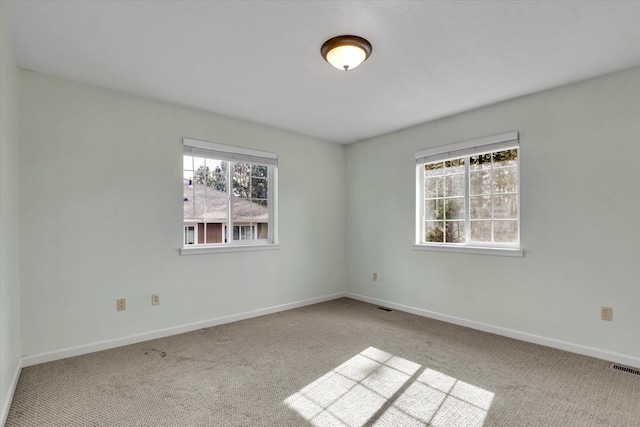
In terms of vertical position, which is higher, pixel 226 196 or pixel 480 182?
pixel 480 182

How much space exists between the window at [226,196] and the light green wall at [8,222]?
1360 mm

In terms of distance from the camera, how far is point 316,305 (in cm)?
466

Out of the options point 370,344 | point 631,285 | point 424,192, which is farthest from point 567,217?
point 370,344

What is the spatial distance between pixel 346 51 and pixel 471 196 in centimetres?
232

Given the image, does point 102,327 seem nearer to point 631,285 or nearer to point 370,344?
point 370,344

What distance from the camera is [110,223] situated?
122 inches

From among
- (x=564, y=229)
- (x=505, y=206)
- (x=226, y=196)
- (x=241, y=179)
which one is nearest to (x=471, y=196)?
(x=505, y=206)

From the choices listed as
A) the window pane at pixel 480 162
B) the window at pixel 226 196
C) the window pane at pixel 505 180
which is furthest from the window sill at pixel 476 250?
the window at pixel 226 196

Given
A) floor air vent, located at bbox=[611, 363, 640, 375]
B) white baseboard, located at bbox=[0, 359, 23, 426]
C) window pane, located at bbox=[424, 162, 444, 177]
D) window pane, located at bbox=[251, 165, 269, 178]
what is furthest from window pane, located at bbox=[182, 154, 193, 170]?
floor air vent, located at bbox=[611, 363, 640, 375]

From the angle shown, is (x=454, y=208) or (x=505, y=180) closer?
(x=505, y=180)

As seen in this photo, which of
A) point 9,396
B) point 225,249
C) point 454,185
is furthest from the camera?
point 454,185

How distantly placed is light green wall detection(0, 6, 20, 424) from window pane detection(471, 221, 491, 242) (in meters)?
4.04

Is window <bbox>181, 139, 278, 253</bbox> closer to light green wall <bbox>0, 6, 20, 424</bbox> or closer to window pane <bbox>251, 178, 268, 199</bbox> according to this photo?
window pane <bbox>251, 178, 268, 199</bbox>

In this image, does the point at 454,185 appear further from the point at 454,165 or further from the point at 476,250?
the point at 476,250
